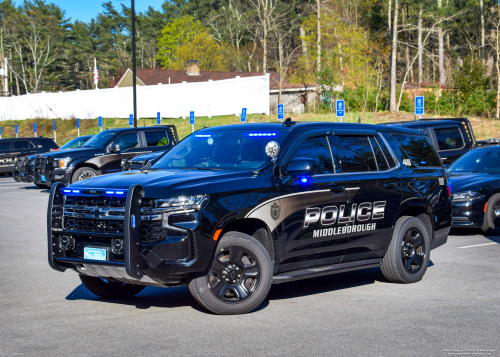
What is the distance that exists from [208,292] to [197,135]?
2334 mm

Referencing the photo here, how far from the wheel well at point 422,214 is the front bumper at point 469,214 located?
11.5 feet

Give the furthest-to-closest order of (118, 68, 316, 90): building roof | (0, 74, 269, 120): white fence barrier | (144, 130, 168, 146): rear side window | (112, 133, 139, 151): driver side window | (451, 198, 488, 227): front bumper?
(118, 68, 316, 90): building roof
(0, 74, 269, 120): white fence barrier
(144, 130, 168, 146): rear side window
(112, 133, 139, 151): driver side window
(451, 198, 488, 227): front bumper

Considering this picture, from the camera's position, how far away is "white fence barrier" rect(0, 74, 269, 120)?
46531 millimetres

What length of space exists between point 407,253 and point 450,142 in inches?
401

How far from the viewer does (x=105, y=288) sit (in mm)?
6762

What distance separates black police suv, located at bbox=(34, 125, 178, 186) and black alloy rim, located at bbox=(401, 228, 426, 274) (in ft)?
40.6

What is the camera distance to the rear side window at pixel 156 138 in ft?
66.0

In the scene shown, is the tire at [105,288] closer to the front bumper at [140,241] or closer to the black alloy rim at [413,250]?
the front bumper at [140,241]

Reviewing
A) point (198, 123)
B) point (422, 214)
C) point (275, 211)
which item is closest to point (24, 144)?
point (198, 123)

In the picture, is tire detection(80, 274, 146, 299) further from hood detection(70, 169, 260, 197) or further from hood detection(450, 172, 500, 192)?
hood detection(450, 172, 500, 192)

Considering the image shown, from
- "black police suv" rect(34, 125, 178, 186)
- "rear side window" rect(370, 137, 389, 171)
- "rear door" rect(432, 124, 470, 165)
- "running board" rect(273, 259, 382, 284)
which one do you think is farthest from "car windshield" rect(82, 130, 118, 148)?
"running board" rect(273, 259, 382, 284)

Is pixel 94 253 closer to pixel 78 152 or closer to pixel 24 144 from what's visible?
pixel 78 152

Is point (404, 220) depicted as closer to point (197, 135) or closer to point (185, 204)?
point (197, 135)

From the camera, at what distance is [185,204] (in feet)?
18.3
